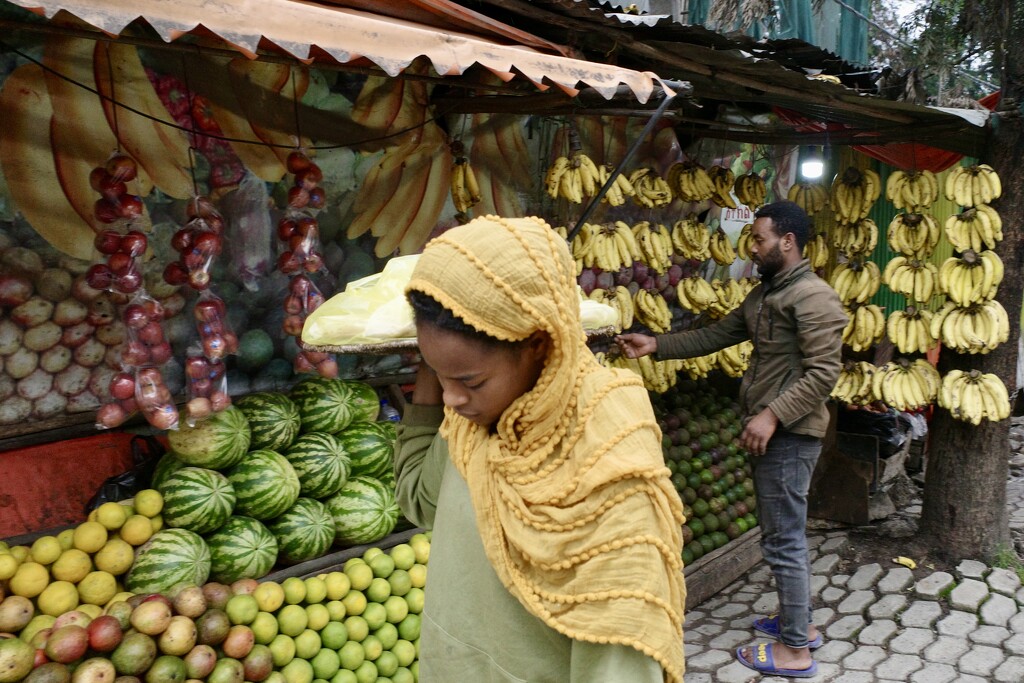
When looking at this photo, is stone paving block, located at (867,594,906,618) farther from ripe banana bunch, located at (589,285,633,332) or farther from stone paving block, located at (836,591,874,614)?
ripe banana bunch, located at (589,285,633,332)

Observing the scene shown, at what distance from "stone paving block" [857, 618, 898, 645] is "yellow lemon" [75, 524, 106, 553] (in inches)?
162

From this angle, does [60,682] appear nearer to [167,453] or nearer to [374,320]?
[167,453]

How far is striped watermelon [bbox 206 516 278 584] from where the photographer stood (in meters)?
3.35

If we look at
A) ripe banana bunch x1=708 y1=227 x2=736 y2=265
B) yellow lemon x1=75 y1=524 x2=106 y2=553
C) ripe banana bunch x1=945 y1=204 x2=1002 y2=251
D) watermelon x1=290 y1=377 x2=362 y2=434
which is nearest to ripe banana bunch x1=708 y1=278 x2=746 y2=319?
ripe banana bunch x1=708 y1=227 x2=736 y2=265

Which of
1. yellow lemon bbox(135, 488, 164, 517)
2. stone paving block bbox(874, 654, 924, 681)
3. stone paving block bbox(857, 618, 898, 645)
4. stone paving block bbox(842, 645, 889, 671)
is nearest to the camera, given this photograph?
yellow lemon bbox(135, 488, 164, 517)

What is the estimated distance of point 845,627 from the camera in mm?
4777

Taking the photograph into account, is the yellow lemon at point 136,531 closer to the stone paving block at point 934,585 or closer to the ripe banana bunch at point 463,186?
the ripe banana bunch at point 463,186

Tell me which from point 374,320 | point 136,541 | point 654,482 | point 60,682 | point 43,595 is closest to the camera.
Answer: point 654,482

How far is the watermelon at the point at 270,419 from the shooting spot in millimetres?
3715

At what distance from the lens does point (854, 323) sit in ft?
18.5

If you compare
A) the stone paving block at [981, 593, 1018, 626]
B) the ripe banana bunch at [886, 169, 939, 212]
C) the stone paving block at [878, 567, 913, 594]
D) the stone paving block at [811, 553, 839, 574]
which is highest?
the ripe banana bunch at [886, 169, 939, 212]

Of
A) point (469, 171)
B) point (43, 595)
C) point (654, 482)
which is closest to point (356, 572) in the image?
point (43, 595)

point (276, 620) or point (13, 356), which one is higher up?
point (13, 356)

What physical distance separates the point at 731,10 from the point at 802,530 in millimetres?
5200
